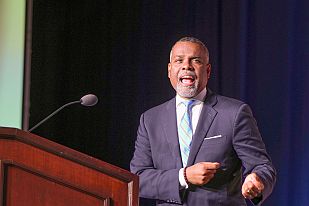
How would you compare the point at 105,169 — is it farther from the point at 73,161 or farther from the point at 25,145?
the point at 25,145

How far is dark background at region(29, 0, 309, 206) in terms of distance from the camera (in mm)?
3367

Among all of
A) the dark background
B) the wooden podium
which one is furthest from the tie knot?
the dark background

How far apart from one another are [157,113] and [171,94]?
1625mm

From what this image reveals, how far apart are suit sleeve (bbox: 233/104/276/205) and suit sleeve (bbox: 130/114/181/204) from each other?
23 centimetres

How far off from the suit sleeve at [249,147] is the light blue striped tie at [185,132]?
0.16m

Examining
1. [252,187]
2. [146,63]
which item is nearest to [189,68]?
[252,187]

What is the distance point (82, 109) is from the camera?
3840 millimetres

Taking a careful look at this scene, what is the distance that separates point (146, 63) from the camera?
3.78 metres

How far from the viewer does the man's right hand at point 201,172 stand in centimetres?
174

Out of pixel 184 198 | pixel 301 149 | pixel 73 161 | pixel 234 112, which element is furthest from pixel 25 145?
pixel 301 149

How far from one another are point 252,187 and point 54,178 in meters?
0.67

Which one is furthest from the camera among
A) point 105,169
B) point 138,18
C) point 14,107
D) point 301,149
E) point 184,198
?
point 138,18

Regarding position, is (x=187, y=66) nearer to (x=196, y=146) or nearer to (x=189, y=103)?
(x=189, y=103)

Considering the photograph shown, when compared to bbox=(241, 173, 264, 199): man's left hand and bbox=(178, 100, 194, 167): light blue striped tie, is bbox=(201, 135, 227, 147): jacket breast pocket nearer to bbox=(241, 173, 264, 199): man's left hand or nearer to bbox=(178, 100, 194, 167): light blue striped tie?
bbox=(178, 100, 194, 167): light blue striped tie
